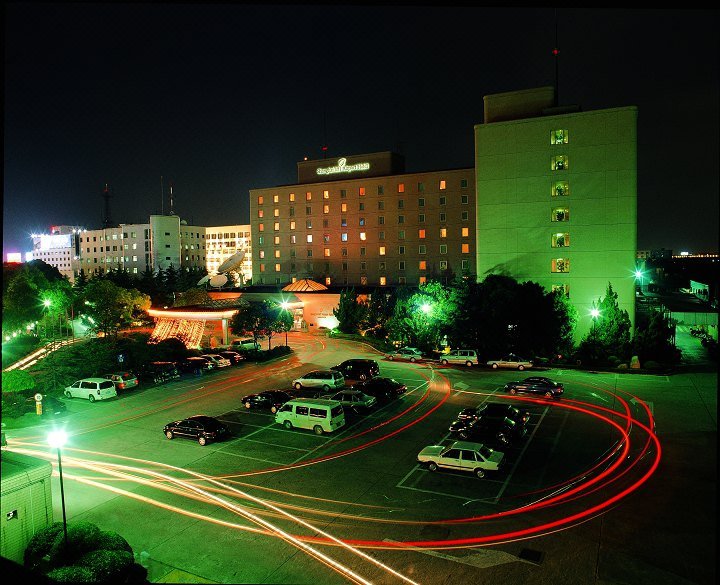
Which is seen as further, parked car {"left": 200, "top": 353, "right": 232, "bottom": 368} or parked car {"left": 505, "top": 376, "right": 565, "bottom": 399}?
parked car {"left": 200, "top": 353, "right": 232, "bottom": 368}

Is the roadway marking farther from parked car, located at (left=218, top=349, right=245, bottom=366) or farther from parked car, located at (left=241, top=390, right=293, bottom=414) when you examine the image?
parked car, located at (left=218, top=349, right=245, bottom=366)

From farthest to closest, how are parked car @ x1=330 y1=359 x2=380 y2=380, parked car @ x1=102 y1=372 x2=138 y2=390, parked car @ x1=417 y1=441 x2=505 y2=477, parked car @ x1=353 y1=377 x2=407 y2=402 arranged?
parked car @ x1=330 y1=359 x2=380 y2=380 → parked car @ x1=102 y1=372 x2=138 y2=390 → parked car @ x1=353 y1=377 x2=407 y2=402 → parked car @ x1=417 y1=441 x2=505 y2=477

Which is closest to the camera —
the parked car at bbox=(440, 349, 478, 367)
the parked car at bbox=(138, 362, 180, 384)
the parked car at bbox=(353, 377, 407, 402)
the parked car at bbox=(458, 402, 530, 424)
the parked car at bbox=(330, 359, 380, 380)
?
the parked car at bbox=(458, 402, 530, 424)

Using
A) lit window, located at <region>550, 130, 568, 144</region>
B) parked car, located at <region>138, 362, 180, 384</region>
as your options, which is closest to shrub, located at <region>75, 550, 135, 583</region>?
parked car, located at <region>138, 362, 180, 384</region>

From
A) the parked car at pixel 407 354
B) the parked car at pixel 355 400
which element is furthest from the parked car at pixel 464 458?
the parked car at pixel 407 354

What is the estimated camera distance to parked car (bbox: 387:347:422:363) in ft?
151

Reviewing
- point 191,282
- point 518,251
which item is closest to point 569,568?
point 518,251

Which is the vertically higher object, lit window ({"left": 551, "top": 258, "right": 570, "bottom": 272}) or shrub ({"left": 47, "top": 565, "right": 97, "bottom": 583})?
lit window ({"left": 551, "top": 258, "right": 570, "bottom": 272})

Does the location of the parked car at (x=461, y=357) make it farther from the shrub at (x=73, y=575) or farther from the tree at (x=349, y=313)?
the shrub at (x=73, y=575)

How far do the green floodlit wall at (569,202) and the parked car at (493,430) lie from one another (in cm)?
2731

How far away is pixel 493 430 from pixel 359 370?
16.7m

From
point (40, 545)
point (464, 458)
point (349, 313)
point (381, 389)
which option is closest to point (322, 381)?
point (381, 389)

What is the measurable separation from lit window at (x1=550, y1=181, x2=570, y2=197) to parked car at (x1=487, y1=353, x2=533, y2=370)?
17.2 meters

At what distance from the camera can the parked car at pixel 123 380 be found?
118 feet
